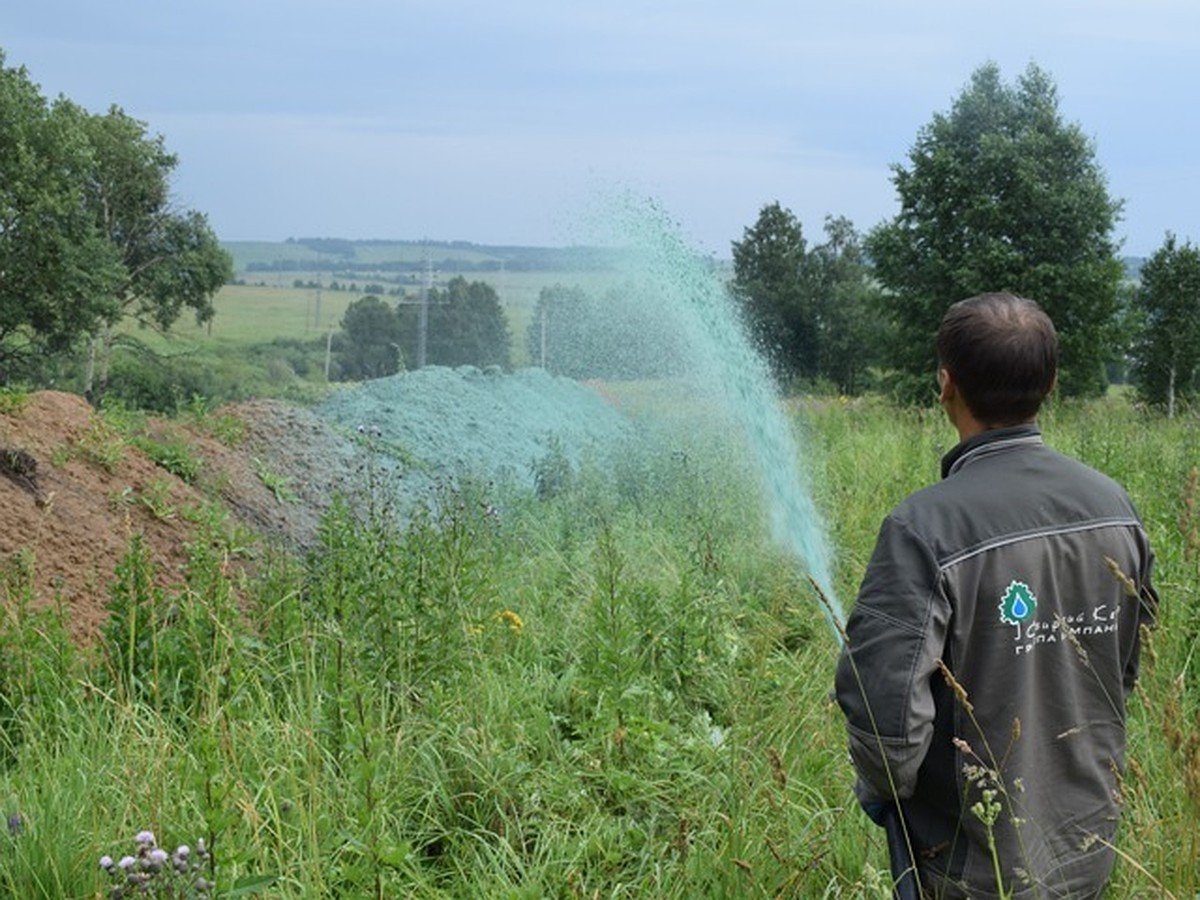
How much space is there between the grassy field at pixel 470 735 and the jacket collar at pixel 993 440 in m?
0.62

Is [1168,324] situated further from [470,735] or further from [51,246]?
[470,735]

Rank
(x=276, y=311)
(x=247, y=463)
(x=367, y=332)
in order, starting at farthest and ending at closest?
(x=276, y=311)
(x=367, y=332)
(x=247, y=463)

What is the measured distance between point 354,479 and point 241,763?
579 centimetres

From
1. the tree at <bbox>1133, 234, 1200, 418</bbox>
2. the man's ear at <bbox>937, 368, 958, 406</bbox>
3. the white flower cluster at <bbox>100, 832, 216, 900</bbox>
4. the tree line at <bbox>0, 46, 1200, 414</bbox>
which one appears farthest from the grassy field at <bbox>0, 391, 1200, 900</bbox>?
the tree at <bbox>1133, 234, 1200, 418</bbox>

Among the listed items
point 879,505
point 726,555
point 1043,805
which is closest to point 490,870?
Answer: point 1043,805

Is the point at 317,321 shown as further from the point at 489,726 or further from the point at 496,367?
the point at 489,726

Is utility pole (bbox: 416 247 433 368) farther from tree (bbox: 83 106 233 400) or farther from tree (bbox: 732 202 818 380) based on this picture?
tree (bbox: 732 202 818 380)

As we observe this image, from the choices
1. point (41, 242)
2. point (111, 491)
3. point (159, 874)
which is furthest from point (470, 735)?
point (41, 242)

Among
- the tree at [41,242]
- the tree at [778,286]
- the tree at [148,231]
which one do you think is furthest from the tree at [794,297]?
the tree at [41,242]

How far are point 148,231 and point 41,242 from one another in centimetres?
1003

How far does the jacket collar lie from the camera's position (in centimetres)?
285

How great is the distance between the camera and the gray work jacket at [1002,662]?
2658 millimetres

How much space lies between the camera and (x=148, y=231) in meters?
Result: 45.1

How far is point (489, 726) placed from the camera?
15.7 feet
